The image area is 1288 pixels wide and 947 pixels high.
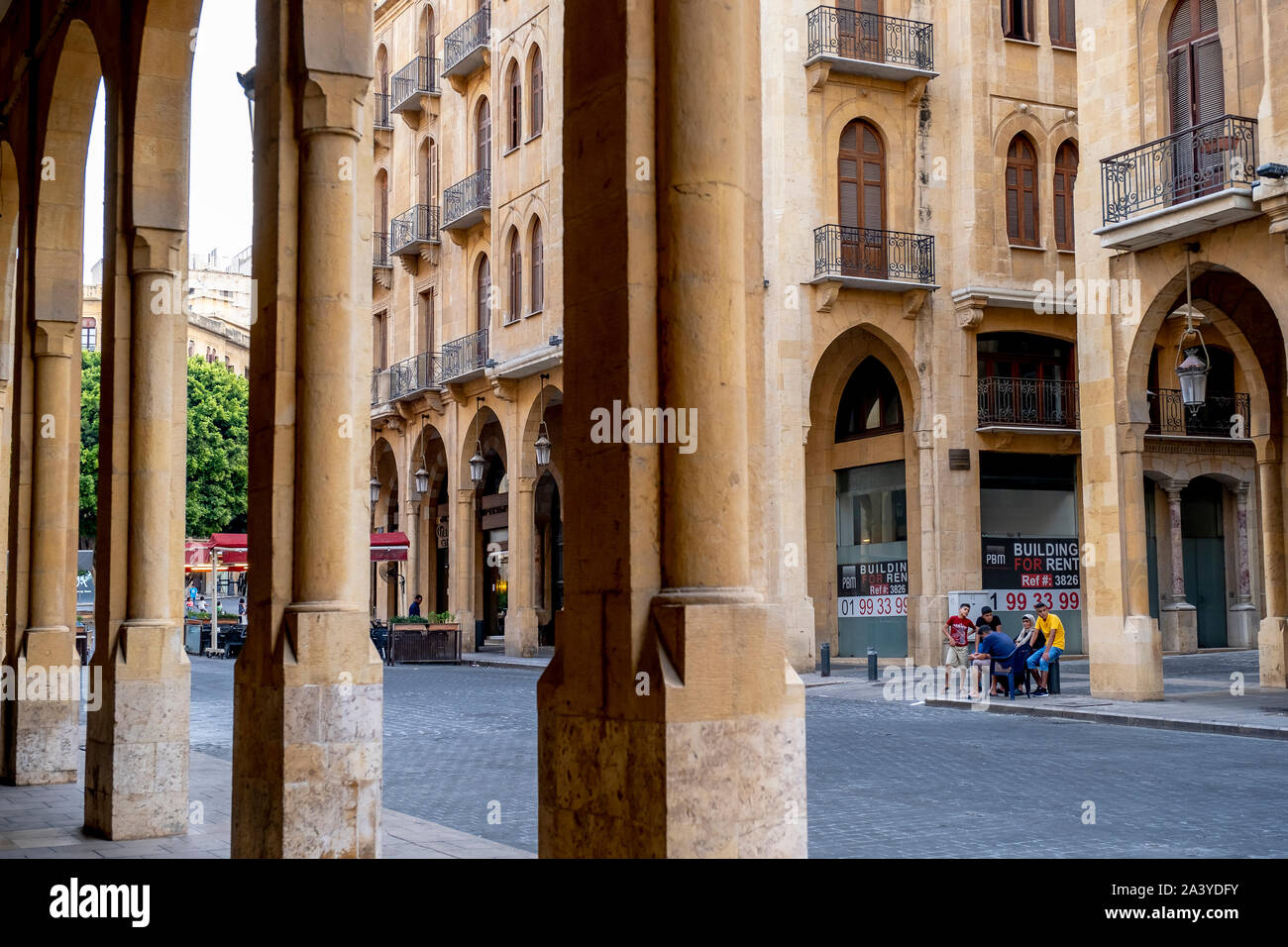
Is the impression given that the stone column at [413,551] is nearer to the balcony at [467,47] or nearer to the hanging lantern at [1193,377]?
the balcony at [467,47]

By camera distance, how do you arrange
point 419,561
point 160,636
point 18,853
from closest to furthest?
point 18,853, point 160,636, point 419,561

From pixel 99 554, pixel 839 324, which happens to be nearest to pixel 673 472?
pixel 99 554

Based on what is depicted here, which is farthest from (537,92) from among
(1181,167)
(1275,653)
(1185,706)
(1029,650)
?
(1185,706)

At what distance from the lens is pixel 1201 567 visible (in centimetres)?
3306

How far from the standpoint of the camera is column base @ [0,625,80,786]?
12547 millimetres

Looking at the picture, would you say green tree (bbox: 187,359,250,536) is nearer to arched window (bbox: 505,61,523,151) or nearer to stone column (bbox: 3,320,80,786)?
arched window (bbox: 505,61,523,151)

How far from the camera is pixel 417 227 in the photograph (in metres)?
39.5

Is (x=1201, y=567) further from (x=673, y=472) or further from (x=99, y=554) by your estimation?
(x=673, y=472)

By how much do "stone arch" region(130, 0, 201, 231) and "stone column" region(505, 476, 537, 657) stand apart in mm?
24689

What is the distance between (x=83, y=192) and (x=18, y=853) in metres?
6.30

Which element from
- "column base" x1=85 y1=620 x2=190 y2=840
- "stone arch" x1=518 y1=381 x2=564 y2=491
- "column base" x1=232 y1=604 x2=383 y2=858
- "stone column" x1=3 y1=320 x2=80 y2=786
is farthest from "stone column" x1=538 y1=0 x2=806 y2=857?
"stone arch" x1=518 y1=381 x2=564 y2=491

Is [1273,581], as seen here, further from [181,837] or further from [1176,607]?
[181,837]

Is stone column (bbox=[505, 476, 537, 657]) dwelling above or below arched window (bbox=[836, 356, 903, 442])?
below

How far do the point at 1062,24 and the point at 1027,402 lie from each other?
8.46 metres
